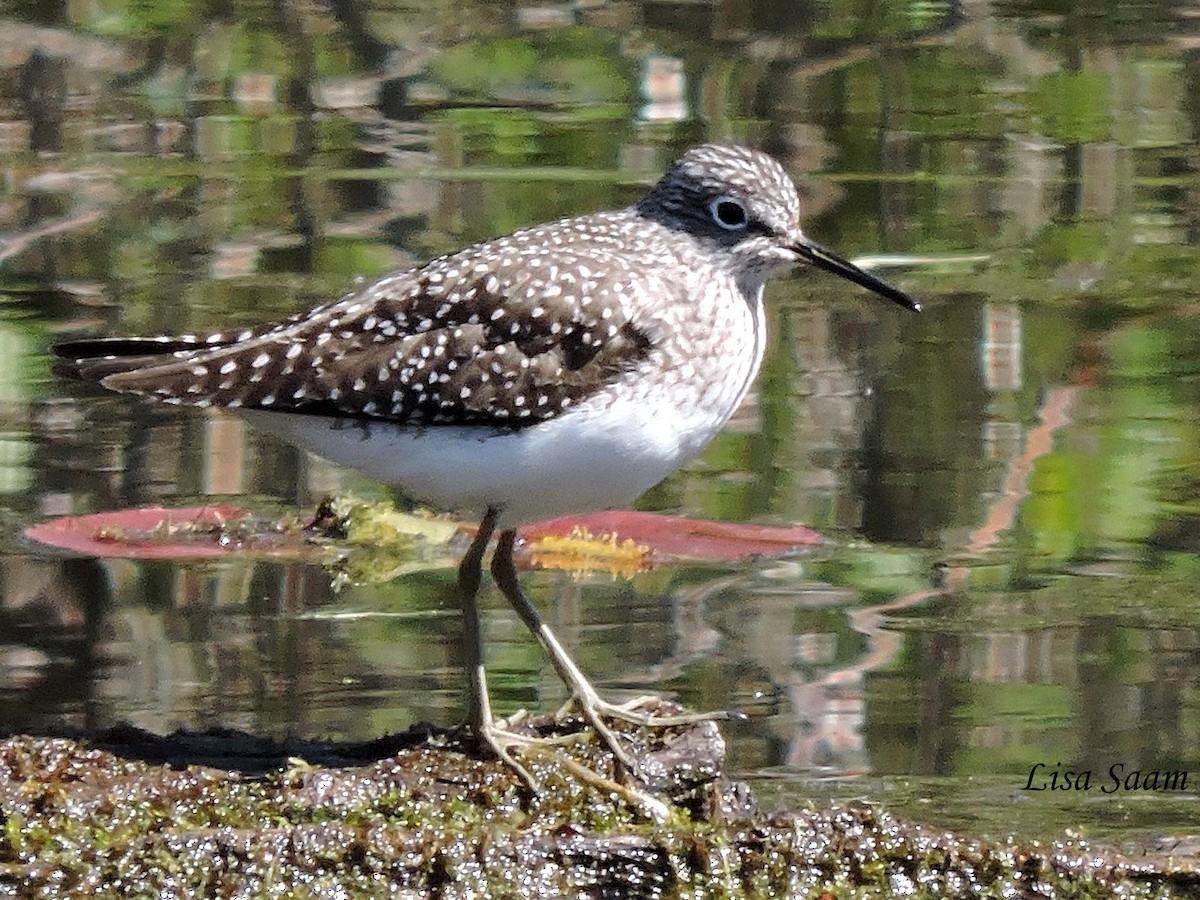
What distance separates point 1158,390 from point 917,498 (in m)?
2.20

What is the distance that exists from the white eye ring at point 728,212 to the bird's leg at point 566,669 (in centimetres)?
142

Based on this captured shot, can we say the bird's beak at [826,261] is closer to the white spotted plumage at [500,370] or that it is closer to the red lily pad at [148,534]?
the white spotted plumage at [500,370]

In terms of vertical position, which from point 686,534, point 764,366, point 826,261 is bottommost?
point 686,534

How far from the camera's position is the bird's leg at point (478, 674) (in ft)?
24.0

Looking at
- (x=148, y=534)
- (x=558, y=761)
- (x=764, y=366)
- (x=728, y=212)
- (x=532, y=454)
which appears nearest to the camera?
(x=558, y=761)

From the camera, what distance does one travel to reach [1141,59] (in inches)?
711

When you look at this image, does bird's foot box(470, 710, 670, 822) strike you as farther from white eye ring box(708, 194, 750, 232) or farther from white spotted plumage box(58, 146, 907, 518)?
white eye ring box(708, 194, 750, 232)

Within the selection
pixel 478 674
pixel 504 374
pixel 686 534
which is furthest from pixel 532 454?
A: pixel 686 534

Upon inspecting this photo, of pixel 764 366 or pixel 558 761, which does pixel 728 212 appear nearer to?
Answer: pixel 558 761

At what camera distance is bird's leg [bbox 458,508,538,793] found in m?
7.31

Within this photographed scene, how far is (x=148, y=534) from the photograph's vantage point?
1027 centimetres

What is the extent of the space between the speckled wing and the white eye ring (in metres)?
0.47

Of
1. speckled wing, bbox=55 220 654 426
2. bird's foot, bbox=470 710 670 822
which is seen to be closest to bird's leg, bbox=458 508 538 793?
bird's foot, bbox=470 710 670 822

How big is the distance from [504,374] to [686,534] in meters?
2.94
